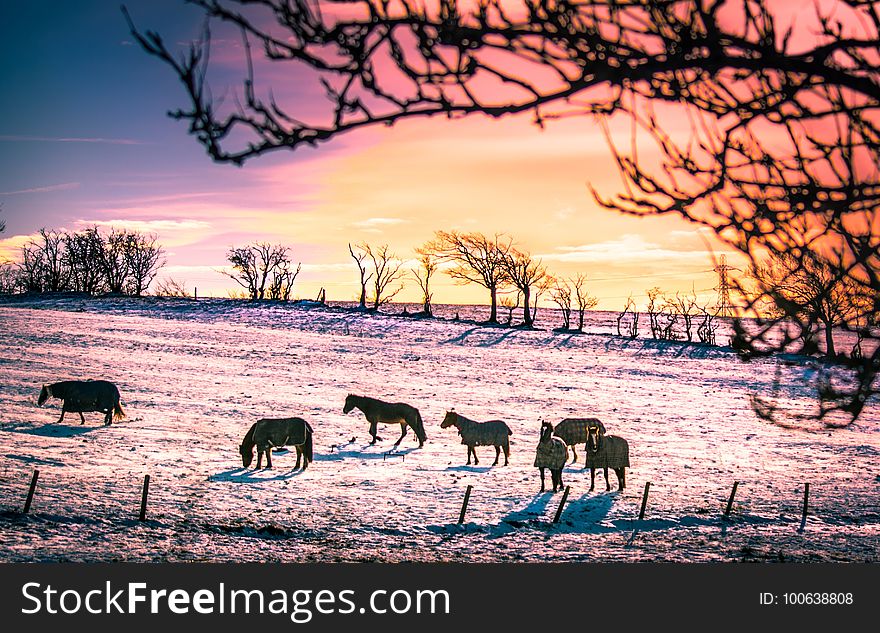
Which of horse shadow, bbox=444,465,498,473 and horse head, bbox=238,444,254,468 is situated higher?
horse head, bbox=238,444,254,468

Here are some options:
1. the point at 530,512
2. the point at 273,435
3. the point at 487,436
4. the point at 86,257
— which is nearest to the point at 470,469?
the point at 487,436

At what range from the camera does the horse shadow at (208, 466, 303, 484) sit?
51.2ft

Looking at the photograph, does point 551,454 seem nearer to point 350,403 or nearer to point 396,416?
point 396,416

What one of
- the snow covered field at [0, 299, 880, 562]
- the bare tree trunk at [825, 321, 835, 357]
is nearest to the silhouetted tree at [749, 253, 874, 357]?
the bare tree trunk at [825, 321, 835, 357]

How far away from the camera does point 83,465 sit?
1581 centimetres

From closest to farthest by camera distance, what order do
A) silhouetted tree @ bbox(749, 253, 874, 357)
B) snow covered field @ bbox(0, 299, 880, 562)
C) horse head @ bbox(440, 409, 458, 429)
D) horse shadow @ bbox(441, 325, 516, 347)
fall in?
silhouetted tree @ bbox(749, 253, 874, 357)
snow covered field @ bbox(0, 299, 880, 562)
horse head @ bbox(440, 409, 458, 429)
horse shadow @ bbox(441, 325, 516, 347)

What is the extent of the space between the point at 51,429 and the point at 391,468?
9.63 meters

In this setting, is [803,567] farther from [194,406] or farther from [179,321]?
[179,321]

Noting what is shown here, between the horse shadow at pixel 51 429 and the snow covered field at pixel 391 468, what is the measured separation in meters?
0.10

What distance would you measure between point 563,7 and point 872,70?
8.78ft

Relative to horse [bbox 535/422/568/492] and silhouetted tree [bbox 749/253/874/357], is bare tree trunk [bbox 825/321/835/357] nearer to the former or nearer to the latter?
silhouetted tree [bbox 749/253/874/357]

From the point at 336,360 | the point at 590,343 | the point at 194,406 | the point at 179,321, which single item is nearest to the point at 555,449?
the point at 194,406

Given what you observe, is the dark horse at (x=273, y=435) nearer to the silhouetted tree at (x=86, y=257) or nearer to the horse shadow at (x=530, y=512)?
the horse shadow at (x=530, y=512)

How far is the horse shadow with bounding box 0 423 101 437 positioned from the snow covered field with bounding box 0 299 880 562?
0.10m
